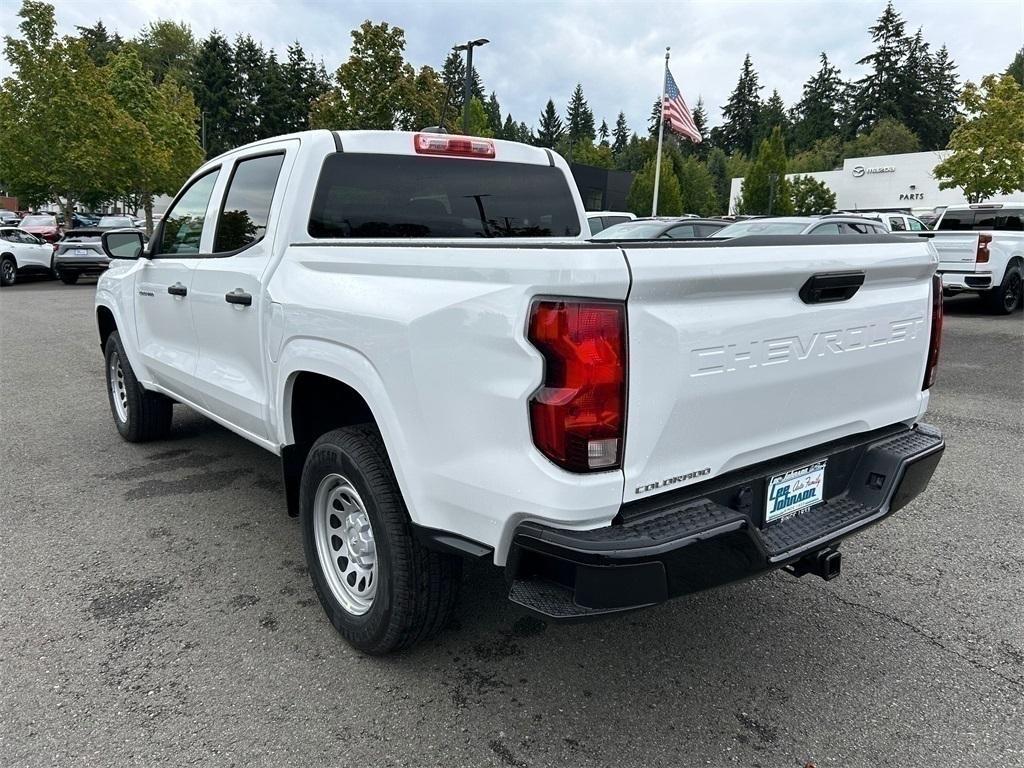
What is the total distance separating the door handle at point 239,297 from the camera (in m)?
3.32

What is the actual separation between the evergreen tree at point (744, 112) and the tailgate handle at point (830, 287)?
118 meters

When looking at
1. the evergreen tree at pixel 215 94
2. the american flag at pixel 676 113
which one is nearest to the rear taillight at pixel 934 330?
the american flag at pixel 676 113

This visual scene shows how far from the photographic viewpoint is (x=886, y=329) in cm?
268

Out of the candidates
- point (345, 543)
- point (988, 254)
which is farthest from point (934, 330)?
point (988, 254)

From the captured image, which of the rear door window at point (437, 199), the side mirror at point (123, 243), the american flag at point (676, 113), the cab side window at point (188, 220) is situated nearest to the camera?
the rear door window at point (437, 199)

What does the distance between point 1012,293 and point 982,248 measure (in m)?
1.65

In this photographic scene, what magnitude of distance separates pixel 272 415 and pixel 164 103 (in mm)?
37699

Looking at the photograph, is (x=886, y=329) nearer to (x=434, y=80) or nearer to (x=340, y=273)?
(x=340, y=273)

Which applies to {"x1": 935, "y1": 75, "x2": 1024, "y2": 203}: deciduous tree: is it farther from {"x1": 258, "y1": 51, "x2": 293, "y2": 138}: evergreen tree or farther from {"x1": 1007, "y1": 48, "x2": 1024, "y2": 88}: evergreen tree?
{"x1": 1007, "y1": 48, "x2": 1024, "y2": 88}: evergreen tree

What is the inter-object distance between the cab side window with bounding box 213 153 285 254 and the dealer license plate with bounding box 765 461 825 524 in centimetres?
247

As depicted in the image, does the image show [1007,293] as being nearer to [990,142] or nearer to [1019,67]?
[990,142]

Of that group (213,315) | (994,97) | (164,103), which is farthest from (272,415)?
(164,103)

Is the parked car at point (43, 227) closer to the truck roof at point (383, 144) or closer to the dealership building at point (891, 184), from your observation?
the truck roof at point (383, 144)

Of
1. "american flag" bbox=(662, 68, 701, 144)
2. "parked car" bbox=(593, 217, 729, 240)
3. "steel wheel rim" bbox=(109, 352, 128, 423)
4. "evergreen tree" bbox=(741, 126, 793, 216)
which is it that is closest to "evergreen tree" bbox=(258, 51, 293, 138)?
"evergreen tree" bbox=(741, 126, 793, 216)
